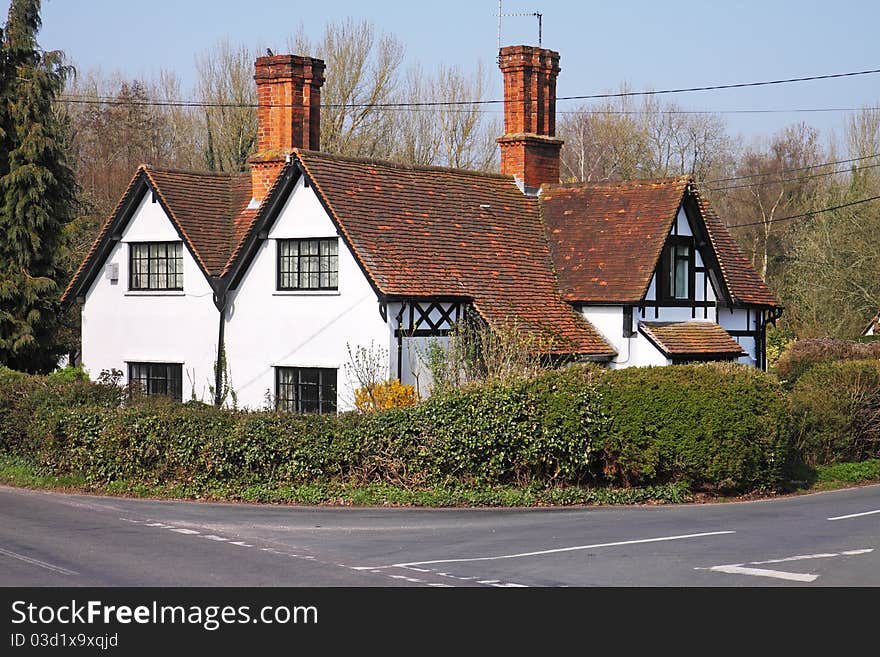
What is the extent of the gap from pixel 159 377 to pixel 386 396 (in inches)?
331

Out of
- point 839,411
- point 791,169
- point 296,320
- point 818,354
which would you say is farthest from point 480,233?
point 791,169

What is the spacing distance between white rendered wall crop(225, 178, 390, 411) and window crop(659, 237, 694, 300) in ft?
25.3

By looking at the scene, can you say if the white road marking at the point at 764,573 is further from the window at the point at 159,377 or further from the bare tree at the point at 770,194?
the bare tree at the point at 770,194

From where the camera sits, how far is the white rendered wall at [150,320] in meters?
29.1

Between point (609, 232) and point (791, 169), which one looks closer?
point (609, 232)

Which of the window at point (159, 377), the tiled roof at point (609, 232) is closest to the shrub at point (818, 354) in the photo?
the tiled roof at point (609, 232)

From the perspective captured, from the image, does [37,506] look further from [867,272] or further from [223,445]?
[867,272]

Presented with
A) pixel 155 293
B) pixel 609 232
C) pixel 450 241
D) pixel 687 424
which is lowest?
pixel 687 424

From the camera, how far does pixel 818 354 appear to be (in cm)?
3372

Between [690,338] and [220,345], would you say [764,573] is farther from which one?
[220,345]

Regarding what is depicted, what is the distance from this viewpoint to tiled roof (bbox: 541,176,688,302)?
2867 centimetres

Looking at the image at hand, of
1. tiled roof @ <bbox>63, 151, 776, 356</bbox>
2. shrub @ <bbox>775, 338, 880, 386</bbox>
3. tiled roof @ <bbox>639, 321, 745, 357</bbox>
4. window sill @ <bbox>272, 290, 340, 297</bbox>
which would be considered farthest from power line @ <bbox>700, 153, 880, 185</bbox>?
window sill @ <bbox>272, 290, 340, 297</bbox>

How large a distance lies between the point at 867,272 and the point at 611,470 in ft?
112

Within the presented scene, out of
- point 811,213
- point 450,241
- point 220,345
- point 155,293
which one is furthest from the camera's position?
point 811,213
